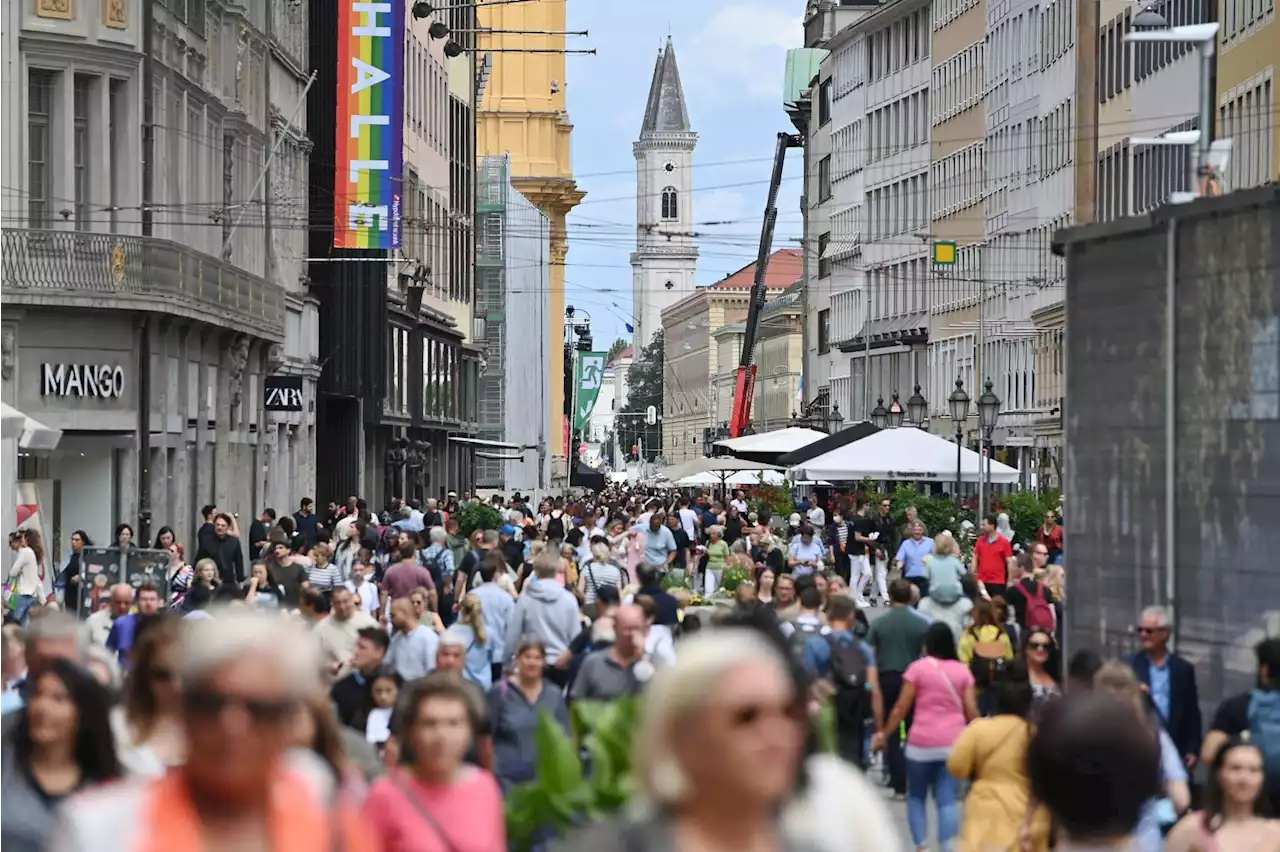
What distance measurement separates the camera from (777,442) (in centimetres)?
5181

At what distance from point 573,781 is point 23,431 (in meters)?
20.9

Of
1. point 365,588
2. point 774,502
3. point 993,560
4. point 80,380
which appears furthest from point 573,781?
point 774,502

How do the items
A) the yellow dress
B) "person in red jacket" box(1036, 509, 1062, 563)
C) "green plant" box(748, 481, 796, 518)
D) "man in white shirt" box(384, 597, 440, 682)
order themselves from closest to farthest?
the yellow dress, "man in white shirt" box(384, 597, 440, 682), "person in red jacket" box(1036, 509, 1062, 563), "green plant" box(748, 481, 796, 518)

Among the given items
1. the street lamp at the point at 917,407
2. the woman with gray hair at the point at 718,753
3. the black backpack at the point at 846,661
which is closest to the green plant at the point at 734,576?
the black backpack at the point at 846,661

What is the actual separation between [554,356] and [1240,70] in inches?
4278

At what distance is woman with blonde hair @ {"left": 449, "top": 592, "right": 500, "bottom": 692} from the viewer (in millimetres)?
16969

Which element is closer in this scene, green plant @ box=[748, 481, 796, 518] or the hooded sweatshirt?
the hooded sweatshirt

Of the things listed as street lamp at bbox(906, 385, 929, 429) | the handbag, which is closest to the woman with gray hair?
the handbag

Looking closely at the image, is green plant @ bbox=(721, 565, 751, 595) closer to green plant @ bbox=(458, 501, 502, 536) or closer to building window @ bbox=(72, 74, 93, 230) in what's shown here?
green plant @ bbox=(458, 501, 502, 536)

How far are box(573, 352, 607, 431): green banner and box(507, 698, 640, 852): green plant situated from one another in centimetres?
12198

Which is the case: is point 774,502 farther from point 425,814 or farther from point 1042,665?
point 425,814

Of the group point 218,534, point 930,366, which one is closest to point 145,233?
point 218,534

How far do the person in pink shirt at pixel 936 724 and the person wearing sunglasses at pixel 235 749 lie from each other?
9929 mm

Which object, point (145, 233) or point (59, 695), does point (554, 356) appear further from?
point (59, 695)
